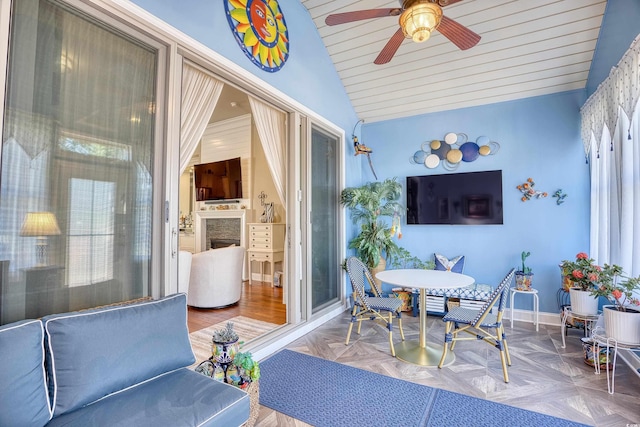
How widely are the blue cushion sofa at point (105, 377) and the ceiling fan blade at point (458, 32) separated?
264 cm

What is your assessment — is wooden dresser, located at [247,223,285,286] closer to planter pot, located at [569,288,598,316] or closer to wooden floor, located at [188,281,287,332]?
wooden floor, located at [188,281,287,332]

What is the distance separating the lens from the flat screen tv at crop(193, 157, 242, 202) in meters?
6.36

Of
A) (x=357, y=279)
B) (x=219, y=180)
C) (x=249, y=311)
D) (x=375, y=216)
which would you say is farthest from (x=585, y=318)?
(x=219, y=180)

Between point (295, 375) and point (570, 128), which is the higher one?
point (570, 128)

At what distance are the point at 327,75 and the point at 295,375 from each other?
11.7 feet

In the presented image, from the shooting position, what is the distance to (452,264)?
171 inches

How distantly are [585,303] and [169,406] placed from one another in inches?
142

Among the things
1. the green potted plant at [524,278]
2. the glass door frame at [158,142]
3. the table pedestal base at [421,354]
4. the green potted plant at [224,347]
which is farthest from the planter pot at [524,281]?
the glass door frame at [158,142]

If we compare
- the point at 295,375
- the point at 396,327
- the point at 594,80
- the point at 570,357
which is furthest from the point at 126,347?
the point at 594,80

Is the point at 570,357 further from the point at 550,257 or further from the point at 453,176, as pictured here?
the point at 453,176

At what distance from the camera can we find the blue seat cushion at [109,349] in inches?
52.4

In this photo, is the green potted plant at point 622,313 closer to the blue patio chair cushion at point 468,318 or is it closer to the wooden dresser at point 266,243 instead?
the blue patio chair cushion at point 468,318

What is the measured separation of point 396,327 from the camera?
12.4 feet

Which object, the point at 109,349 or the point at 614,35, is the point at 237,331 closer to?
the point at 109,349
